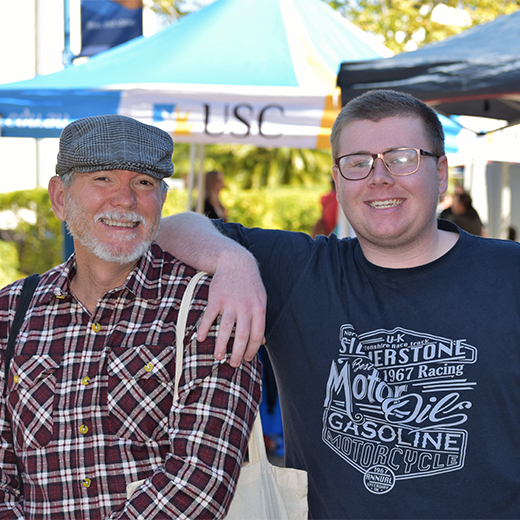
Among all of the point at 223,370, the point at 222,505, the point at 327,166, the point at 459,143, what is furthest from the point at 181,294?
the point at 327,166

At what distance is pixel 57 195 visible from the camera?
83.9 inches

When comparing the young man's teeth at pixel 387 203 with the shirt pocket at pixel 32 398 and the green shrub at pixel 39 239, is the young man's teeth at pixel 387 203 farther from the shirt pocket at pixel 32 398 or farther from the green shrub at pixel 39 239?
the green shrub at pixel 39 239

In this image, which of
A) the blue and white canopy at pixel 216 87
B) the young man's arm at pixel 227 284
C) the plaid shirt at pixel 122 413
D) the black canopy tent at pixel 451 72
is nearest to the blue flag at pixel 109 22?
the blue and white canopy at pixel 216 87

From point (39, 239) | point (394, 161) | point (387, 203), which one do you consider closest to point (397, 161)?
point (394, 161)

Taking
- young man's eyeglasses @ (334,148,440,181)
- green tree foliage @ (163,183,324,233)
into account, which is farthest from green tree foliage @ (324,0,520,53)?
young man's eyeglasses @ (334,148,440,181)

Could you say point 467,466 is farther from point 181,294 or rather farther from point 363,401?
point 181,294

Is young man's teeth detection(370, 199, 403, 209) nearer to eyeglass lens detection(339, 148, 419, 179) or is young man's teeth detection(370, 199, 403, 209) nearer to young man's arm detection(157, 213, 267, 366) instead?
eyeglass lens detection(339, 148, 419, 179)

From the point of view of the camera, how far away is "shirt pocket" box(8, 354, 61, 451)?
6.14 ft

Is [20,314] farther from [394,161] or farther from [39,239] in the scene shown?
[39,239]

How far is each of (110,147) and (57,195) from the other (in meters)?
0.33

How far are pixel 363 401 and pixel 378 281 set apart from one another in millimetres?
390

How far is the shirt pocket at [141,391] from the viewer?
1.83 m

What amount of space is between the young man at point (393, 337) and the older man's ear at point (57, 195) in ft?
1.24

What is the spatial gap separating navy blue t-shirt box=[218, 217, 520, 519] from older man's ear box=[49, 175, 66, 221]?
73 centimetres
